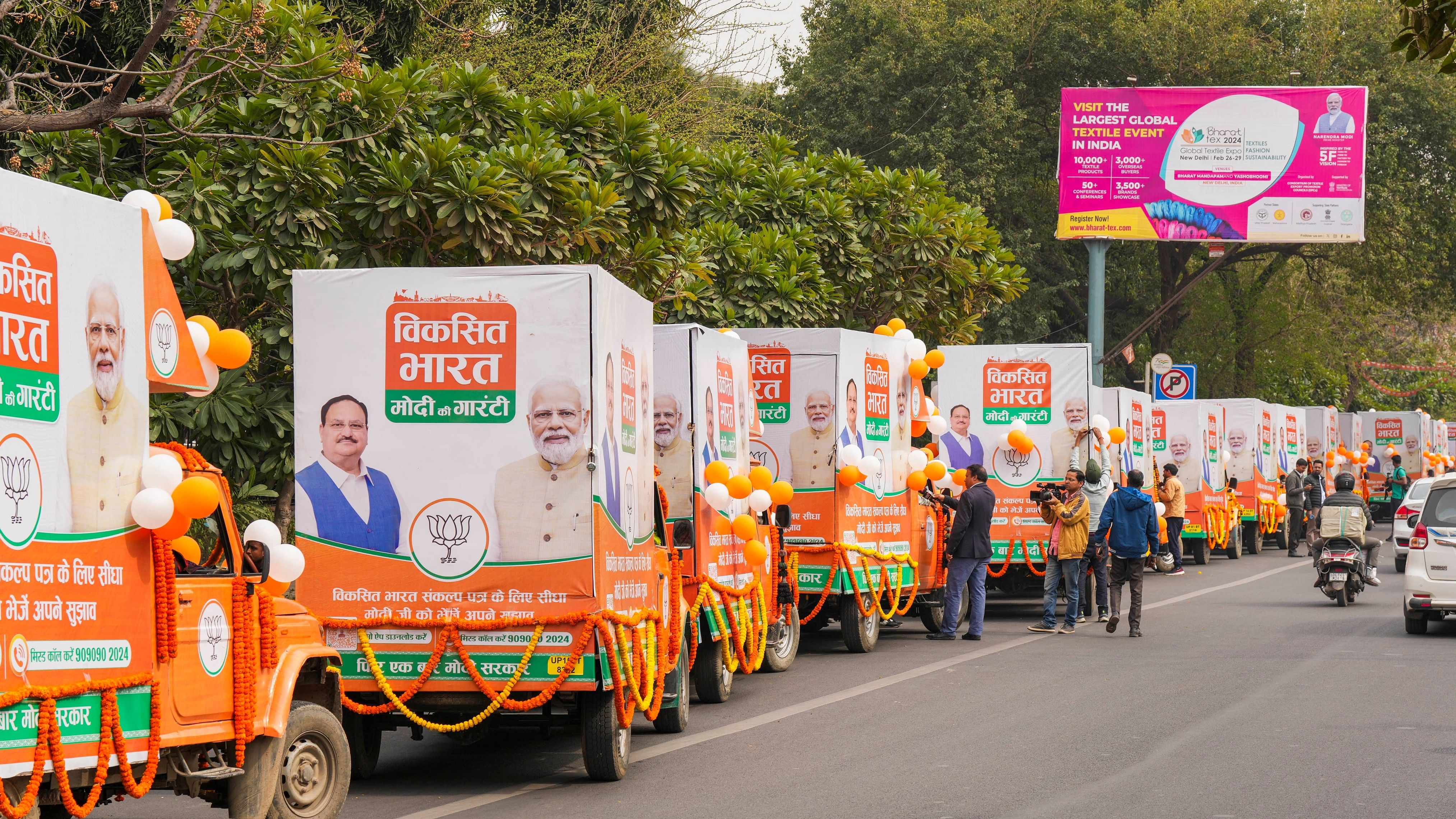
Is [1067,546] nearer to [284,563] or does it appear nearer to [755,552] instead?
[755,552]

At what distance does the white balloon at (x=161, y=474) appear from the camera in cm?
632

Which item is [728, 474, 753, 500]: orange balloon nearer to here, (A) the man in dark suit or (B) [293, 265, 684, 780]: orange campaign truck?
(B) [293, 265, 684, 780]: orange campaign truck

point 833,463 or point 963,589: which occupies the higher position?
point 833,463

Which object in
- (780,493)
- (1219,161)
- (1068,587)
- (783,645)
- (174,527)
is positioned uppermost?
(1219,161)

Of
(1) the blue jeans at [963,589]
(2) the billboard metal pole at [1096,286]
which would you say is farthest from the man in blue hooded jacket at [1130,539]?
(2) the billboard metal pole at [1096,286]

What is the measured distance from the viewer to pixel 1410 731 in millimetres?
10672

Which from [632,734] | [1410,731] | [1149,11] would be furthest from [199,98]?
[1149,11]

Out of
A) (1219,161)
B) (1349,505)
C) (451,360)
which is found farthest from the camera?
(1219,161)

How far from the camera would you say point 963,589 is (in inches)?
672

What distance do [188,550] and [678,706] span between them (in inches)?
173

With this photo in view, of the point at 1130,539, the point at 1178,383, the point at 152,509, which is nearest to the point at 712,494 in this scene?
the point at 152,509

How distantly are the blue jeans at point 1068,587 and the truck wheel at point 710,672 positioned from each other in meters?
Result: 5.93

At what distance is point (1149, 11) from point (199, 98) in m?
29.8

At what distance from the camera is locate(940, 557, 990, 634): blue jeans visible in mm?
16734
